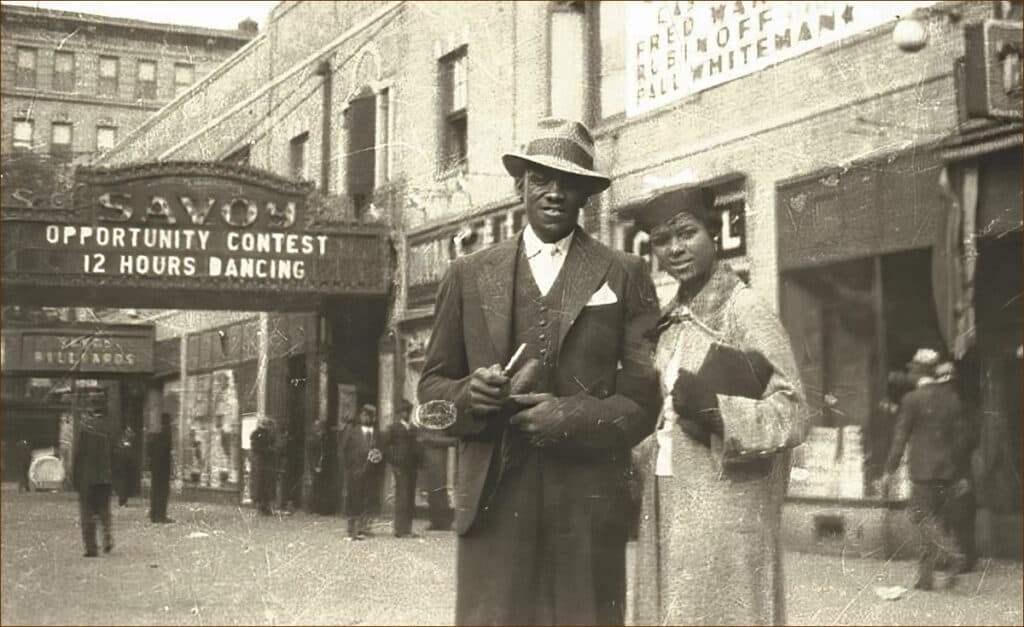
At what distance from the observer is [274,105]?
7.61 metres

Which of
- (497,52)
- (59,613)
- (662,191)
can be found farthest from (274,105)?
(662,191)

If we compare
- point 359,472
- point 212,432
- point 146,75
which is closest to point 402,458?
point 359,472

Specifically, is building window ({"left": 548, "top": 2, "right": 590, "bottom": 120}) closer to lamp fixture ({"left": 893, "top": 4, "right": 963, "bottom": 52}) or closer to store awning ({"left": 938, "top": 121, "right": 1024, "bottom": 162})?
lamp fixture ({"left": 893, "top": 4, "right": 963, "bottom": 52})

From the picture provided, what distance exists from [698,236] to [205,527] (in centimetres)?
352

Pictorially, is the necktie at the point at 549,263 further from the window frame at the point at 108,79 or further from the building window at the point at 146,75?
the building window at the point at 146,75

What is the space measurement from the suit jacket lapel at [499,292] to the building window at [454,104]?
3936mm

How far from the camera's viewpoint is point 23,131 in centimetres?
553

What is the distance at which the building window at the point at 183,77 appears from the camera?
18.4 feet

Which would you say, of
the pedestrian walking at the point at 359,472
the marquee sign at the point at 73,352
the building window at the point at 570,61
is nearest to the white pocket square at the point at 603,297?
the marquee sign at the point at 73,352

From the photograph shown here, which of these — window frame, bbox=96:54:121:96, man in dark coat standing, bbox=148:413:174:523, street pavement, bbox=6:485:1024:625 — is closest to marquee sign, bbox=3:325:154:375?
man in dark coat standing, bbox=148:413:174:523

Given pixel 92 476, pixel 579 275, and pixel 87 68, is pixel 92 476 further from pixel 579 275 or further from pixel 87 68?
pixel 579 275

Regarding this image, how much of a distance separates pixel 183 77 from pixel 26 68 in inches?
30.2

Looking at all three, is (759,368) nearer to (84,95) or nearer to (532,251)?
(532,251)

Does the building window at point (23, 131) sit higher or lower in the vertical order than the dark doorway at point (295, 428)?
higher
